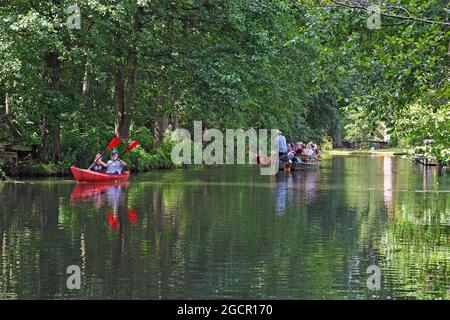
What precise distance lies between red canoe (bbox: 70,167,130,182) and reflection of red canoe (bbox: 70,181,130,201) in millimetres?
456

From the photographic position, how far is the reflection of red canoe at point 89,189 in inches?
1154

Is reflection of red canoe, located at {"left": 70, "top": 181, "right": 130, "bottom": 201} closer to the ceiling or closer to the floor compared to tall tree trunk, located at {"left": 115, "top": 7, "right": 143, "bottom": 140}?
closer to the floor

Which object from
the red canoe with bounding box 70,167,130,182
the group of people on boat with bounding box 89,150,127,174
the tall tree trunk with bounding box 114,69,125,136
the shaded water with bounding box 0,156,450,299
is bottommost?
the shaded water with bounding box 0,156,450,299

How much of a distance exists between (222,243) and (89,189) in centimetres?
1585

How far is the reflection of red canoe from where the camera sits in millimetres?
29323

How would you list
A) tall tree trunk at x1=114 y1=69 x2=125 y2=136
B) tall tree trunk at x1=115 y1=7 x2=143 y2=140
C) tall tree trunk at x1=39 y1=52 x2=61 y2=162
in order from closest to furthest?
tall tree trunk at x1=39 y1=52 x2=61 y2=162, tall tree trunk at x1=115 y1=7 x2=143 y2=140, tall tree trunk at x1=114 y1=69 x2=125 y2=136

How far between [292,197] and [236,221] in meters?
8.25

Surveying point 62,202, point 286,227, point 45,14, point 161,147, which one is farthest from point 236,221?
point 161,147

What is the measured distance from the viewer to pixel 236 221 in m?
21.6

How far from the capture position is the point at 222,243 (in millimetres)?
17578

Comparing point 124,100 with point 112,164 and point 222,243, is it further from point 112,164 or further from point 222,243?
point 222,243

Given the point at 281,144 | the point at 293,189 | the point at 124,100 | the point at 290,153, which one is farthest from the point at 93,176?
the point at 290,153

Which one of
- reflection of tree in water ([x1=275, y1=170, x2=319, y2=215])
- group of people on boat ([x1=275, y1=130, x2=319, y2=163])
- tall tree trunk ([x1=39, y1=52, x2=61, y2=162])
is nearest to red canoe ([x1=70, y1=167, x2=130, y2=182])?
tall tree trunk ([x1=39, y1=52, x2=61, y2=162])

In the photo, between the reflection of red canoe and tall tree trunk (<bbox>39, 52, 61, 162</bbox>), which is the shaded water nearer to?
the reflection of red canoe
